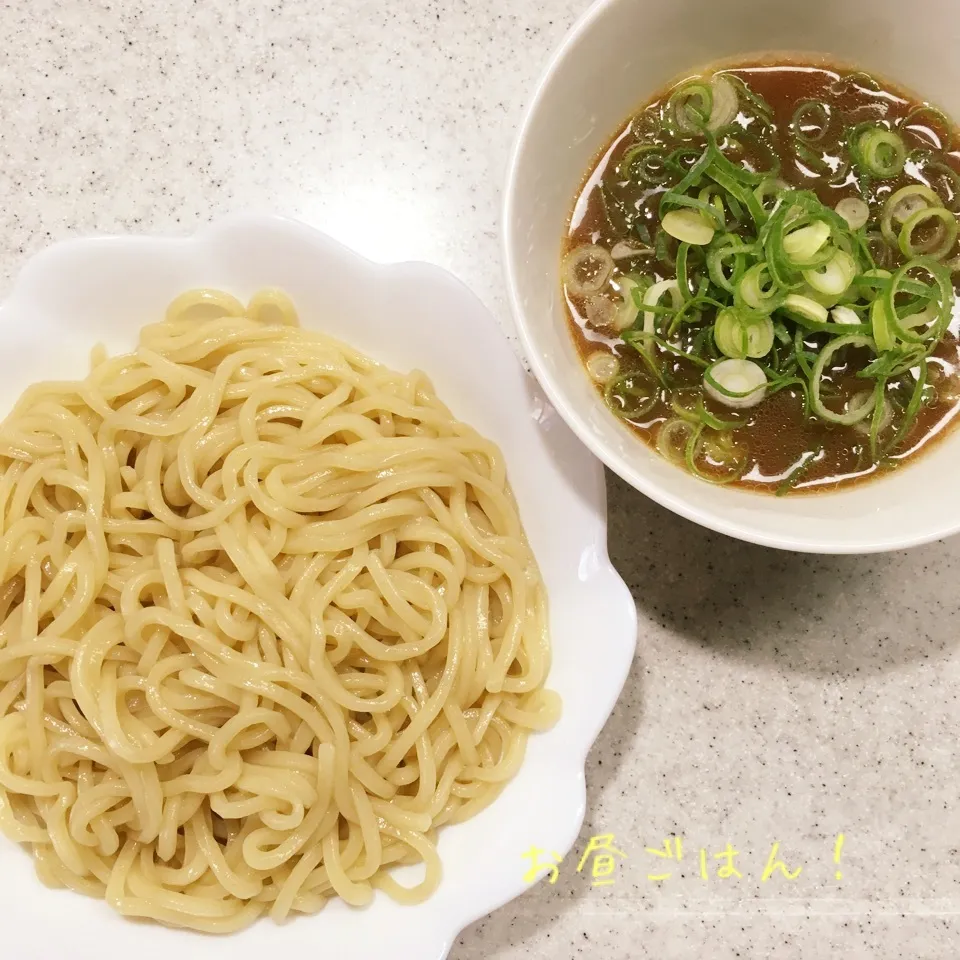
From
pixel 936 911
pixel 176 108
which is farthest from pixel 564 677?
pixel 176 108

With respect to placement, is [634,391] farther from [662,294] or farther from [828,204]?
[828,204]

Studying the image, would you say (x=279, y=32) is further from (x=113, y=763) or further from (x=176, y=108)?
(x=113, y=763)

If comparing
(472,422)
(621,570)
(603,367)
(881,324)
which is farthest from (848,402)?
(472,422)

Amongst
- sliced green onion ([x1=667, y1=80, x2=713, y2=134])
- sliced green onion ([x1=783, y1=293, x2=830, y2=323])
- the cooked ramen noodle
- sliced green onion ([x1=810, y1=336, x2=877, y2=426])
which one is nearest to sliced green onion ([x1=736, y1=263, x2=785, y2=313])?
sliced green onion ([x1=783, y1=293, x2=830, y2=323])

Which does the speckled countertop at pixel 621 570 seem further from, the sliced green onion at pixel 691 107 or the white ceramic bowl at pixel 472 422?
the sliced green onion at pixel 691 107

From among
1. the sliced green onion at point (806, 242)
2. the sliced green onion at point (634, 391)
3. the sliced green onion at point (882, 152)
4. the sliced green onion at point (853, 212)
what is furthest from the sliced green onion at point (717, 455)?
the sliced green onion at point (882, 152)

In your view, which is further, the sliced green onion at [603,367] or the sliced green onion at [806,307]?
the sliced green onion at [603,367]
